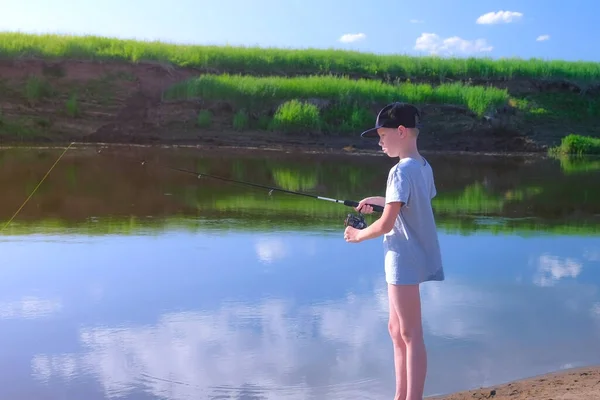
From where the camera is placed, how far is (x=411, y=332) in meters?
3.67

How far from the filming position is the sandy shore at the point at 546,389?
409 centimetres

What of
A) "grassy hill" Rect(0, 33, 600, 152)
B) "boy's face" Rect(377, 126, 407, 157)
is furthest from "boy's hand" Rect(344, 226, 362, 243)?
"grassy hill" Rect(0, 33, 600, 152)

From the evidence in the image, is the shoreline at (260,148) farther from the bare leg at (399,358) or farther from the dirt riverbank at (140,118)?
the bare leg at (399,358)

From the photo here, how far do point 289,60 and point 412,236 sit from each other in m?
26.4

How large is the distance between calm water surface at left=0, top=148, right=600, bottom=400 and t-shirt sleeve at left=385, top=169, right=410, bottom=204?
1.27m

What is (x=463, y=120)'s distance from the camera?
25656 mm

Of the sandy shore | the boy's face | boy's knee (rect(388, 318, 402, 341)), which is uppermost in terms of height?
the boy's face

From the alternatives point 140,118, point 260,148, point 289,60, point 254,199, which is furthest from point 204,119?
point 254,199

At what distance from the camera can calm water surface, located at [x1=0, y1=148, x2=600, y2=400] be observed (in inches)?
175

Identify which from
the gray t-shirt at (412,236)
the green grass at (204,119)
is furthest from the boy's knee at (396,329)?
the green grass at (204,119)

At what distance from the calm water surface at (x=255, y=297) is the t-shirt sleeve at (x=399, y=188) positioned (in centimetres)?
127

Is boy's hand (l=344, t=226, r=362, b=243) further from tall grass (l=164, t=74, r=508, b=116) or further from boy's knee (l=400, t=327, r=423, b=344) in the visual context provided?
tall grass (l=164, t=74, r=508, b=116)

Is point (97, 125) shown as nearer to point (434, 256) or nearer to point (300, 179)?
point (300, 179)

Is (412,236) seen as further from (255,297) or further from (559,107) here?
(559,107)
